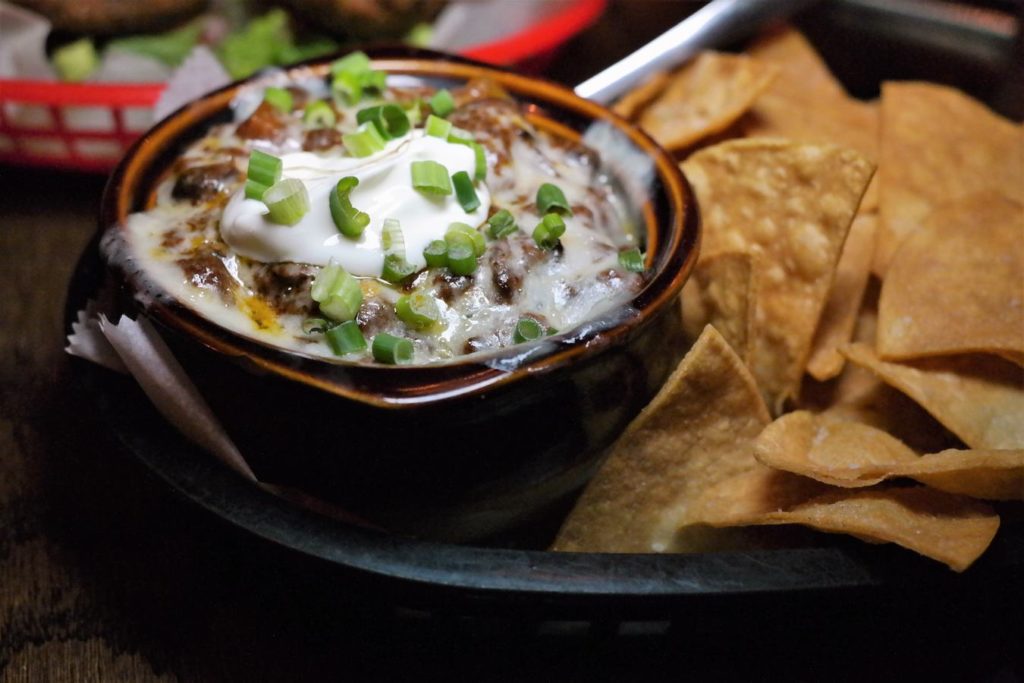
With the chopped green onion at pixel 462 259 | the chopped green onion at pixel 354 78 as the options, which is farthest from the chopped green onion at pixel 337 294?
the chopped green onion at pixel 354 78

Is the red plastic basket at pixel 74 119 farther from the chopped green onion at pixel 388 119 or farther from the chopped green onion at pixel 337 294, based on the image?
the chopped green onion at pixel 337 294

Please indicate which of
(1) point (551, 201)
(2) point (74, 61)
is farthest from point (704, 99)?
(2) point (74, 61)

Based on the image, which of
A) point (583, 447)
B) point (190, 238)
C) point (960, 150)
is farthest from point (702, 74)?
point (190, 238)

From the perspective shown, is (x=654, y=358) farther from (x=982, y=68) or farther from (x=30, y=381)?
(x=982, y=68)

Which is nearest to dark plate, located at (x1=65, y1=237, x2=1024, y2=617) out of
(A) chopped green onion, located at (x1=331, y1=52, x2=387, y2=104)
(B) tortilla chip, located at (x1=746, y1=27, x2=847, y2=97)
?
(A) chopped green onion, located at (x1=331, y1=52, x2=387, y2=104)

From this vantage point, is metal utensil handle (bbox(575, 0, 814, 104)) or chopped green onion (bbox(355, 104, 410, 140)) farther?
metal utensil handle (bbox(575, 0, 814, 104))

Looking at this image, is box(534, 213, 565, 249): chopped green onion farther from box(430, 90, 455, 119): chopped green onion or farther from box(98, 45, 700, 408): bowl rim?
box(430, 90, 455, 119): chopped green onion
